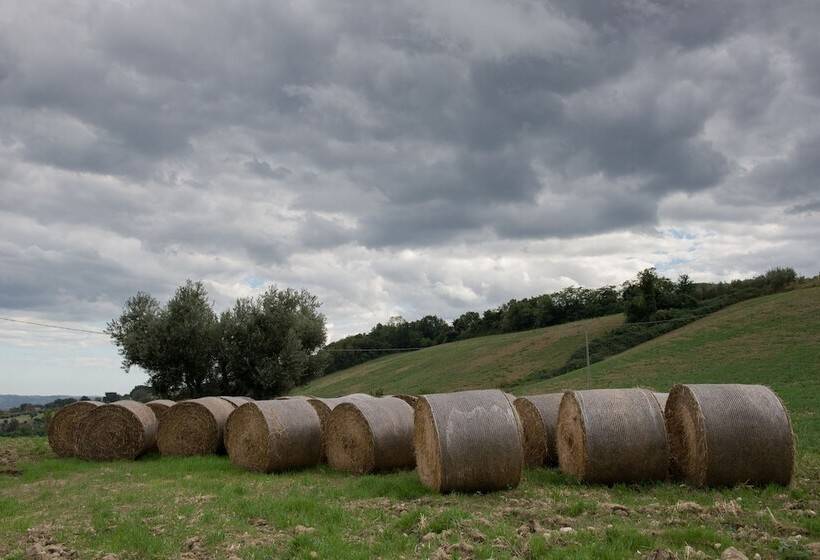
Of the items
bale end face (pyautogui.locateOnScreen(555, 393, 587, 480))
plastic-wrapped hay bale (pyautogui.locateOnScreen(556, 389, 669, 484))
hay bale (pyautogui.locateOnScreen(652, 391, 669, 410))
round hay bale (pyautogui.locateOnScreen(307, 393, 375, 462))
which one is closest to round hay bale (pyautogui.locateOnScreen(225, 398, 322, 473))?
round hay bale (pyautogui.locateOnScreen(307, 393, 375, 462))

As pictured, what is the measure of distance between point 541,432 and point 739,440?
412 cm

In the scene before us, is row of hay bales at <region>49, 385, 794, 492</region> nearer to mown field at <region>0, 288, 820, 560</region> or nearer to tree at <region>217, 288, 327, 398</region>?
mown field at <region>0, 288, 820, 560</region>

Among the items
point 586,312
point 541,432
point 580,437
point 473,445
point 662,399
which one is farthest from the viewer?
point 586,312

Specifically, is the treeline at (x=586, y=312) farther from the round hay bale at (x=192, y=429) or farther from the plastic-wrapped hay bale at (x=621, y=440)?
the plastic-wrapped hay bale at (x=621, y=440)

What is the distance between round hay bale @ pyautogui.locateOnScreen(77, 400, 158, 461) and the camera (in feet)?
64.2

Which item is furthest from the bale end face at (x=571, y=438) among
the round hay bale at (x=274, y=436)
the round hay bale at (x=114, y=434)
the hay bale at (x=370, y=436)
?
the round hay bale at (x=114, y=434)

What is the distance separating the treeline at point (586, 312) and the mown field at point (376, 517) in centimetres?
2786

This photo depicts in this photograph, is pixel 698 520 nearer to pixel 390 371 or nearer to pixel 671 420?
pixel 671 420

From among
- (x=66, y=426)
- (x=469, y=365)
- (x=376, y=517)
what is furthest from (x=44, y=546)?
(x=469, y=365)

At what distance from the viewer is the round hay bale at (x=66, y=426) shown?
20.8 meters

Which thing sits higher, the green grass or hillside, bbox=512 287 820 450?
hillside, bbox=512 287 820 450

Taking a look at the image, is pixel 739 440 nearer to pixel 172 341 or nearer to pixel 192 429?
pixel 192 429

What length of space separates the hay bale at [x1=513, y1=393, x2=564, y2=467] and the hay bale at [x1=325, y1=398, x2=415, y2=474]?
242 cm

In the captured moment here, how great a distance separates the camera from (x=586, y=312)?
88.2 meters
